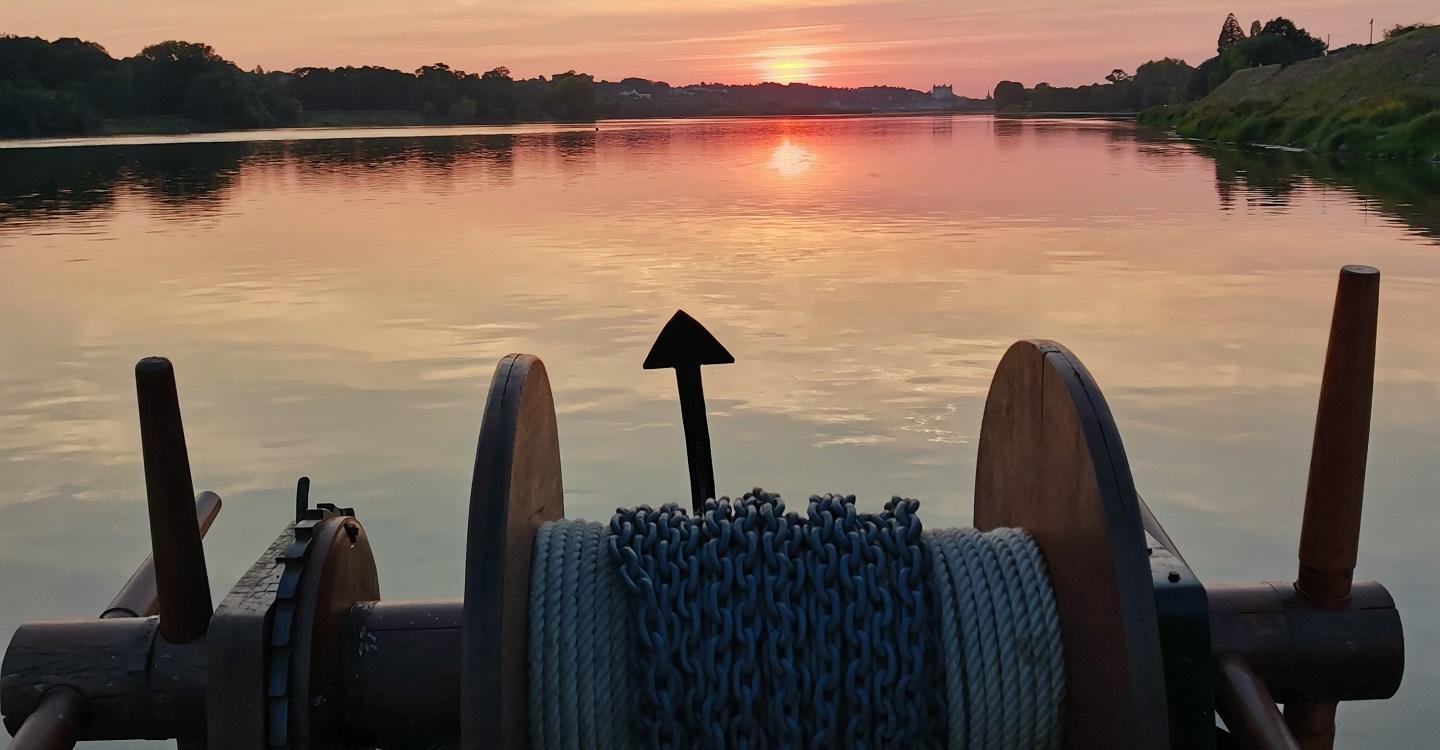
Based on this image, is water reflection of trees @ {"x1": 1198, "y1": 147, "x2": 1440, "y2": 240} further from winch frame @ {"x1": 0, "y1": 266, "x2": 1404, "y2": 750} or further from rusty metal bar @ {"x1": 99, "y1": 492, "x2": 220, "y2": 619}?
rusty metal bar @ {"x1": 99, "y1": 492, "x2": 220, "y2": 619}

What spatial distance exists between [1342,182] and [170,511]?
938 inches

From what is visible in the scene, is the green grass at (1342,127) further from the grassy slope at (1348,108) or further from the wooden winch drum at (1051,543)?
the wooden winch drum at (1051,543)

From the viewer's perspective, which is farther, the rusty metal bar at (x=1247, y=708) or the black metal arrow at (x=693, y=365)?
the black metal arrow at (x=693, y=365)

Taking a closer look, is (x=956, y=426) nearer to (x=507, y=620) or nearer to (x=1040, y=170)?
(x=507, y=620)

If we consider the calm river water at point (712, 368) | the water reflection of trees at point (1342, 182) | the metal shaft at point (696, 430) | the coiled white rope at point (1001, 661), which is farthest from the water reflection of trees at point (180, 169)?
the coiled white rope at point (1001, 661)

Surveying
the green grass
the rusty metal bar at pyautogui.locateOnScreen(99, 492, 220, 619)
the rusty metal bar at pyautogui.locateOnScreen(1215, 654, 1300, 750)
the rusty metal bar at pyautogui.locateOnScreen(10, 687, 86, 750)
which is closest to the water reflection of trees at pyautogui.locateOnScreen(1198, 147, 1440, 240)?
the green grass

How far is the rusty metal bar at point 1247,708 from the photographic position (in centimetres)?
196

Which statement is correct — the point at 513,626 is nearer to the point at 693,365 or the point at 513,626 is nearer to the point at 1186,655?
the point at 1186,655

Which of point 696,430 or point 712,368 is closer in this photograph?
point 696,430

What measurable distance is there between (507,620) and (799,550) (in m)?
0.50

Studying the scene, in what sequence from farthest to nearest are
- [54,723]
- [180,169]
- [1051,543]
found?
1. [180,169]
2. [1051,543]
3. [54,723]

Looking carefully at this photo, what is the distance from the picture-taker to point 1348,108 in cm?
3719

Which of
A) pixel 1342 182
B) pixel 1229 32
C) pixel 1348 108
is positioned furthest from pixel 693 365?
pixel 1229 32

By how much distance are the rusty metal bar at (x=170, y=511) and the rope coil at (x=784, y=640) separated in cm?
55
